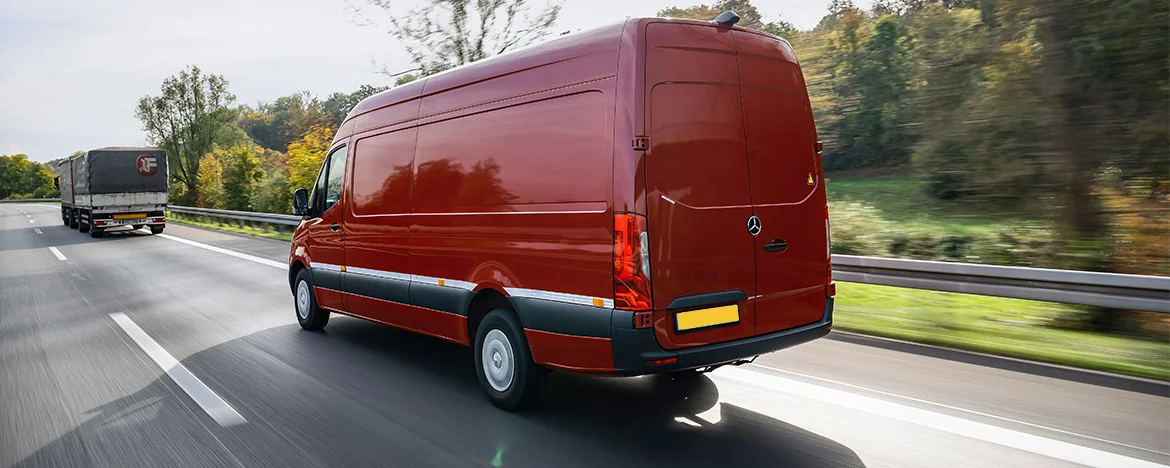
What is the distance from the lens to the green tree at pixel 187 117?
6019cm

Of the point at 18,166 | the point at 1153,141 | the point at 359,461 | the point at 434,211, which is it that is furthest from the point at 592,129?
the point at 18,166

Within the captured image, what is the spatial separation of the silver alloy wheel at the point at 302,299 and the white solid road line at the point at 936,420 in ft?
14.2

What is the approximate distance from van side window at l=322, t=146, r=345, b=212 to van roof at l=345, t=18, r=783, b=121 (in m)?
0.95

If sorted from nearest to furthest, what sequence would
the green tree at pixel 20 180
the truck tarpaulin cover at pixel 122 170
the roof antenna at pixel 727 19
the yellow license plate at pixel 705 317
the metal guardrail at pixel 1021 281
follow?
the yellow license plate at pixel 705 317 → the roof antenna at pixel 727 19 → the metal guardrail at pixel 1021 281 → the truck tarpaulin cover at pixel 122 170 → the green tree at pixel 20 180

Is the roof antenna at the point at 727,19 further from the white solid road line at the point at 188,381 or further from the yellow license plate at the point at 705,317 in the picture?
the white solid road line at the point at 188,381

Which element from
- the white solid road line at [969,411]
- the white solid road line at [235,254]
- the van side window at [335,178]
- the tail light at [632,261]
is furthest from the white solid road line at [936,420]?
the white solid road line at [235,254]

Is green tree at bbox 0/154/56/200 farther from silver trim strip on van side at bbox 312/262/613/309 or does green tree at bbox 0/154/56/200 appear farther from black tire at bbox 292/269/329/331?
silver trim strip on van side at bbox 312/262/613/309

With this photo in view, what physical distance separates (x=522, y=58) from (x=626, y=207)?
1.42m

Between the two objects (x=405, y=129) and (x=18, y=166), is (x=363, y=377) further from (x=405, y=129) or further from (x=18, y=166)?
(x=18, y=166)

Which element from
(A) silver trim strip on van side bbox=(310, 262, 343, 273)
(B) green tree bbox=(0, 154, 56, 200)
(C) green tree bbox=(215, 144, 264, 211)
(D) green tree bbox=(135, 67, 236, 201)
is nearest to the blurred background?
(A) silver trim strip on van side bbox=(310, 262, 343, 273)

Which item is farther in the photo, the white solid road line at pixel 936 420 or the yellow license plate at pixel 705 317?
the yellow license plate at pixel 705 317

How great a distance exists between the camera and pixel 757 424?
4.34m

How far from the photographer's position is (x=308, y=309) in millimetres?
7590

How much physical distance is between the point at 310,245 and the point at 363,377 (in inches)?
90.2
